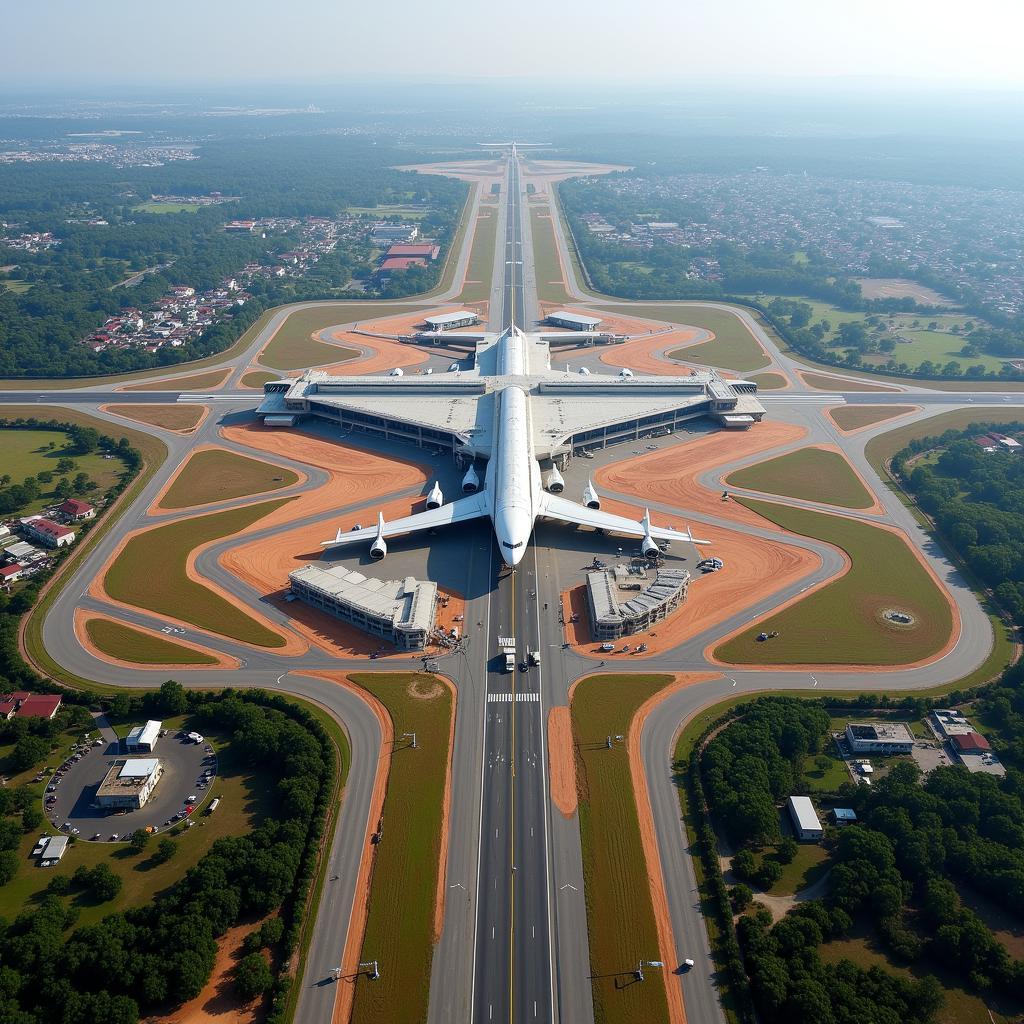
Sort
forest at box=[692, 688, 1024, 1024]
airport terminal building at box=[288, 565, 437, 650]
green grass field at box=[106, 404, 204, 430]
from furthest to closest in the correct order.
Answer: green grass field at box=[106, 404, 204, 430] → airport terminal building at box=[288, 565, 437, 650] → forest at box=[692, 688, 1024, 1024]

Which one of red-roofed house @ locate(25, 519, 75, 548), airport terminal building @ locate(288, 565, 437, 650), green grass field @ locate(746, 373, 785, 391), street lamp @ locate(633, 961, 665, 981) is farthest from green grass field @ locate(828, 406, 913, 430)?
red-roofed house @ locate(25, 519, 75, 548)

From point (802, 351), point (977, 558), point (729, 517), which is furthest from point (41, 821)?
point (802, 351)

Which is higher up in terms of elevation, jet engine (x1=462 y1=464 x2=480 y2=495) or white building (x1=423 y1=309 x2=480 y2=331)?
white building (x1=423 y1=309 x2=480 y2=331)

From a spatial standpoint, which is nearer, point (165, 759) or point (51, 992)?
point (51, 992)

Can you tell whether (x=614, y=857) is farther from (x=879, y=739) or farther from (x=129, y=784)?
(x=129, y=784)

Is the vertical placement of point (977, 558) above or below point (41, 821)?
above

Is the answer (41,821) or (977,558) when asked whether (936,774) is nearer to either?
(977,558)

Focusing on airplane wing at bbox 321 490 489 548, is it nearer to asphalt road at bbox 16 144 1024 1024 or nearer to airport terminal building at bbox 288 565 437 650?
asphalt road at bbox 16 144 1024 1024
